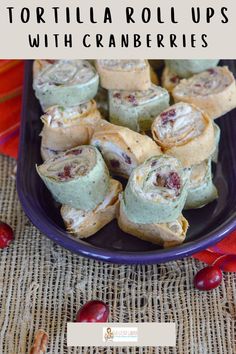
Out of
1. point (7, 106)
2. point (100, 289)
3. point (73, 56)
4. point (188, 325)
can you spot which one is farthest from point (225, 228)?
point (7, 106)

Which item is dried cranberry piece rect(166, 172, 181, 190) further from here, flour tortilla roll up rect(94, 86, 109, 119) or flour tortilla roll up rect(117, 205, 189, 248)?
flour tortilla roll up rect(94, 86, 109, 119)

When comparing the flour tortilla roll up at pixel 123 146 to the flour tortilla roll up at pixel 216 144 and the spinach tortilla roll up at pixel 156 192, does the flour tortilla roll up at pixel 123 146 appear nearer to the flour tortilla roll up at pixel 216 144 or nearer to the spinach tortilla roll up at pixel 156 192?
the spinach tortilla roll up at pixel 156 192

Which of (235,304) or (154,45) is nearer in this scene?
(235,304)

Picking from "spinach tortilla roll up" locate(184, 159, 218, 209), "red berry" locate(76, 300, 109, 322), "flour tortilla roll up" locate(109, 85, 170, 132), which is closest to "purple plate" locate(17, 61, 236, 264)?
"spinach tortilla roll up" locate(184, 159, 218, 209)

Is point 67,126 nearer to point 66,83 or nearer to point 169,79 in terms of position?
point 66,83

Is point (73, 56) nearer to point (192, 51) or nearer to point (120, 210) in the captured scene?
point (192, 51)

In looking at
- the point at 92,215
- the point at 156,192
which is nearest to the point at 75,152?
the point at 92,215
